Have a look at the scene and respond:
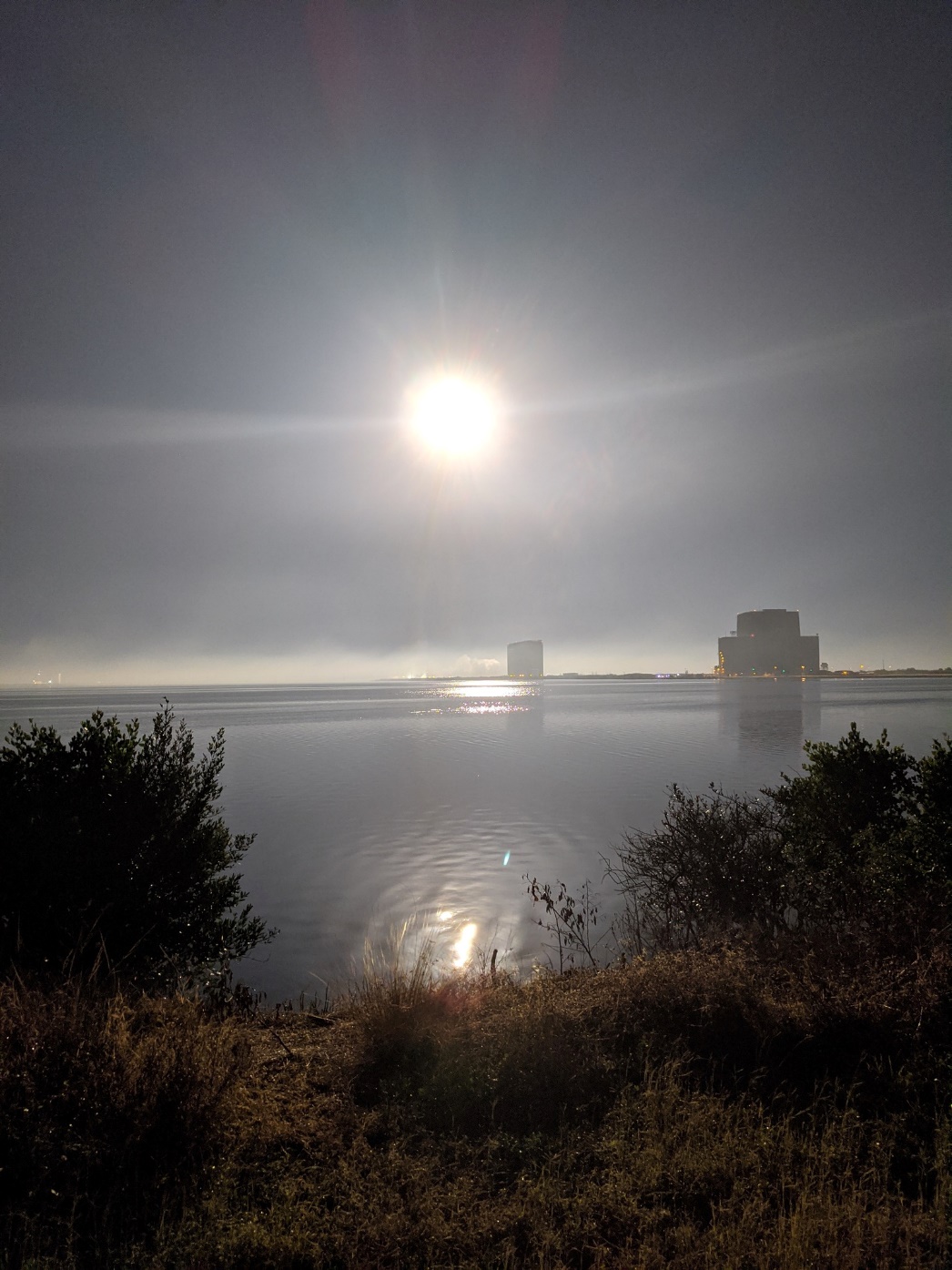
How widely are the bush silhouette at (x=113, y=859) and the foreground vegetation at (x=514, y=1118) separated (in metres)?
1.11

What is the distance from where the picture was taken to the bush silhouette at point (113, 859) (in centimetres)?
940

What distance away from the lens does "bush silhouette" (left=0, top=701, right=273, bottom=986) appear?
9398 millimetres

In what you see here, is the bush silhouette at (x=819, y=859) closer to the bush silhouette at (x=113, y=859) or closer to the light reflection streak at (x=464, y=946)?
the light reflection streak at (x=464, y=946)

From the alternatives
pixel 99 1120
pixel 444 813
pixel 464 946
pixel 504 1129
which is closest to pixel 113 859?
pixel 99 1120

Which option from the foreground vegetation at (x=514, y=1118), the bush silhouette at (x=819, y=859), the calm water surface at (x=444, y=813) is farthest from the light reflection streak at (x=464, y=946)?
the foreground vegetation at (x=514, y=1118)

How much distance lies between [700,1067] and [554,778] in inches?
1271

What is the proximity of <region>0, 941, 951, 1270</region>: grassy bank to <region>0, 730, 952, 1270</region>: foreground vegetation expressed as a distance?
0.02 m

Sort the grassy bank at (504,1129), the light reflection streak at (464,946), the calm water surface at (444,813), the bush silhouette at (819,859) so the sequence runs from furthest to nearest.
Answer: the calm water surface at (444,813), the light reflection streak at (464,946), the bush silhouette at (819,859), the grassy bank at (504,1129)

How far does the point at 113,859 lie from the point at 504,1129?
764cm

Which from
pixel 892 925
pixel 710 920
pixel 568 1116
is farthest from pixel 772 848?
pixel 568 1116

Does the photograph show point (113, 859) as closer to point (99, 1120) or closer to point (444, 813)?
point (99, 1120)

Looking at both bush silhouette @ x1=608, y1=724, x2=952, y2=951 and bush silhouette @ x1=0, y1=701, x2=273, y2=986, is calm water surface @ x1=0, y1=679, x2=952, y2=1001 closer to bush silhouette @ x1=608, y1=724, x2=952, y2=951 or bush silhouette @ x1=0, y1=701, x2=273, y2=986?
bush silhouette @ x1=0, y1=701, x2=273, y2=986

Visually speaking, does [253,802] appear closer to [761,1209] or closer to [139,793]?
[139,793]

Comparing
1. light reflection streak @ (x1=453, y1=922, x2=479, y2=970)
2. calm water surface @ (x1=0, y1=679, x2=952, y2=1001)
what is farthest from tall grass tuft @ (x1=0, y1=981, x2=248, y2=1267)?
light reflection streak @ (x1=453, y1=922, x2=479, y2=970)
